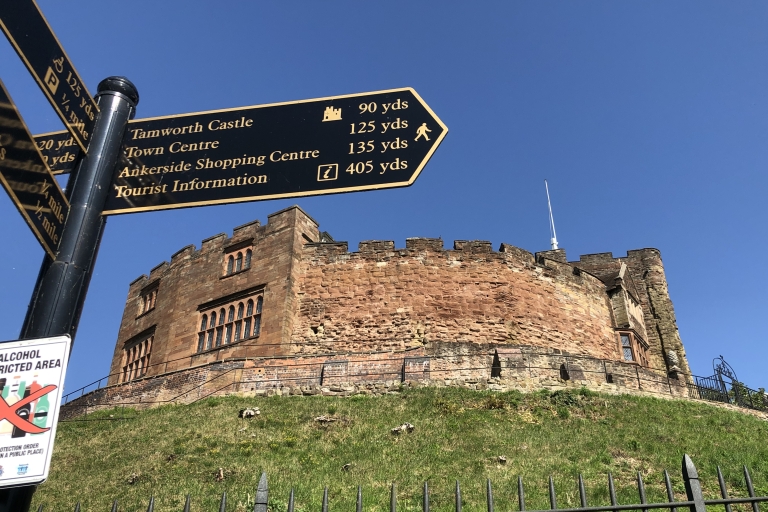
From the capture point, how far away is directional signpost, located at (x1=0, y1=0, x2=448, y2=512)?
3.40m

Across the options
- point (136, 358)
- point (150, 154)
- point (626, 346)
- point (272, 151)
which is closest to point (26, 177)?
point (150, 154)

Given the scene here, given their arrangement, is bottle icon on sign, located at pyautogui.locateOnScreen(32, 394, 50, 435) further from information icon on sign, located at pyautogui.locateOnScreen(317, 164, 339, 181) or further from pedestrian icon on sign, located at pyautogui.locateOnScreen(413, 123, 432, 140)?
pedestrian icon on sign, located at pyautogui.locateOnScreen(413, 123, 432, 140)

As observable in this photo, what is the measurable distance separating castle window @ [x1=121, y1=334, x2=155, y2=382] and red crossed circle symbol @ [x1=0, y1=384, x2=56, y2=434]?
27520 millimetres

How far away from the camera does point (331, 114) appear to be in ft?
14.5

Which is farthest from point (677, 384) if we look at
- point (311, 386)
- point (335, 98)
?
point (335, 98)

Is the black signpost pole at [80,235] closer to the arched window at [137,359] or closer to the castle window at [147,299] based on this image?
the arched window at [137,359]

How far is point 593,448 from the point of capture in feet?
52.6

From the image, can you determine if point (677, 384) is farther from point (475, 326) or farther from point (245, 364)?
point (245, 364)

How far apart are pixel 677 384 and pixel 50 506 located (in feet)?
68.6

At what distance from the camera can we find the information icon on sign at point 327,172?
4.12 metres

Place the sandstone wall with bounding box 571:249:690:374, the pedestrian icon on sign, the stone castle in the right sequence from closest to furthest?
the pedestrian icon on sign < the stone castle < the sandstone wall with bounding box 571:249:690:374

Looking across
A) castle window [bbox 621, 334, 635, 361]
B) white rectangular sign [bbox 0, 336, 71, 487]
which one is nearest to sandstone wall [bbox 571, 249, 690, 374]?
castle window [bbox 621, 334, 635, 361]

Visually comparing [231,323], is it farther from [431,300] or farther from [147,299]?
[431,300]

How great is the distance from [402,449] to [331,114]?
1275 centimetres
